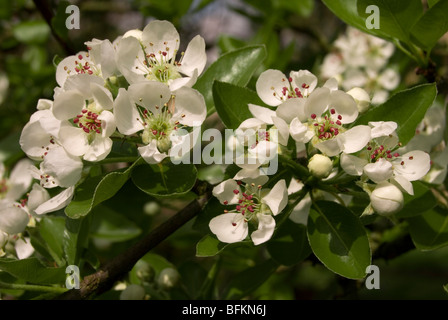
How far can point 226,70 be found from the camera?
143 centimetres

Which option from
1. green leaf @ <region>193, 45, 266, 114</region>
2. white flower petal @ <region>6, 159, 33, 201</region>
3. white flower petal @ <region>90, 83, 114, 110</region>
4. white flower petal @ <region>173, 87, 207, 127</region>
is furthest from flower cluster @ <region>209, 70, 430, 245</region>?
white flower petal @ <region>6, 159, 33, 201</region>

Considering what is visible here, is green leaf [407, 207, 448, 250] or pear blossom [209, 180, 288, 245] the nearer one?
pear blossom [209, 180, 288, 245]

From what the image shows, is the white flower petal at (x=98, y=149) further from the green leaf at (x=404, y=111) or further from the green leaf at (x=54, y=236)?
the green leaf at (x=404, y=111)

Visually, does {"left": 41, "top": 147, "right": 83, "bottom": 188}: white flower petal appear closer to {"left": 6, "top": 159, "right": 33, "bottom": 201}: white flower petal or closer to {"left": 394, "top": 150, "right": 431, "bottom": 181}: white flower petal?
{"left": 6, "top": 159, "right": 33, "bottom": 201}: white flower petal

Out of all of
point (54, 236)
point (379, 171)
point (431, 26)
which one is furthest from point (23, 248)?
point (431, 26)

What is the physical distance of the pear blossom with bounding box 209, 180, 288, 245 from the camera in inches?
46.1

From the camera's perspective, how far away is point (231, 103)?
4.20 ft

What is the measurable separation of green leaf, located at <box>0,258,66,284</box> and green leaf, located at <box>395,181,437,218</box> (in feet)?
2.86

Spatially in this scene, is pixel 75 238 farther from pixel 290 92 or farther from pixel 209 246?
pixel 290 92

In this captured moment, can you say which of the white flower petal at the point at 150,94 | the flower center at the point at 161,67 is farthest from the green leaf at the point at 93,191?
the flower center at the point at 161,67

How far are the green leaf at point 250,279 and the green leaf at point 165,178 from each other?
0.48m
